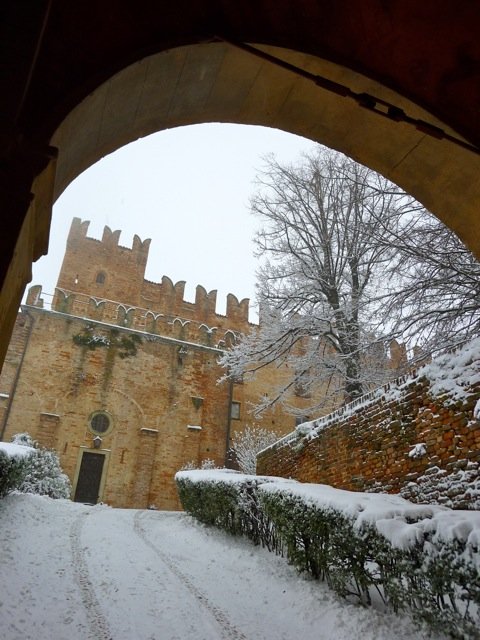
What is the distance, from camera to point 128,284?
2375 cm

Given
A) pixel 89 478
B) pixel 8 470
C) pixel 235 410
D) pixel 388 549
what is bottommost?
pixel 388 549

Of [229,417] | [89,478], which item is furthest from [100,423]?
[229,417]

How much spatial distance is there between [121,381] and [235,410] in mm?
5979

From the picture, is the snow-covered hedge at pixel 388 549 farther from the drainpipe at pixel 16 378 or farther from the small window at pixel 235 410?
the small window at pixel 235 410

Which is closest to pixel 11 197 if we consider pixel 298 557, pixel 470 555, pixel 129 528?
pixel 470 555

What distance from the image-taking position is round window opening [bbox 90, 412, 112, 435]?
1852cm

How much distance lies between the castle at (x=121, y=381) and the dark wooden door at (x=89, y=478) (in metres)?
0.04

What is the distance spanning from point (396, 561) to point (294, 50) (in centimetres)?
390

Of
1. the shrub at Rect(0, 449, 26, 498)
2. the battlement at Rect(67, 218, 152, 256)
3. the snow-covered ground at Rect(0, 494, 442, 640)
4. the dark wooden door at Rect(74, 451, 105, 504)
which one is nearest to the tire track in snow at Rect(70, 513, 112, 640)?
the snow-covered ground at Rect(0, 494, 442, 640)

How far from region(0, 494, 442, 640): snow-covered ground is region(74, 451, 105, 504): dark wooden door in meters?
10.2

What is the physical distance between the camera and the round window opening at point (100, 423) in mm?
18516

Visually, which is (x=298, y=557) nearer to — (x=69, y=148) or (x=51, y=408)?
(x=69, y=148)

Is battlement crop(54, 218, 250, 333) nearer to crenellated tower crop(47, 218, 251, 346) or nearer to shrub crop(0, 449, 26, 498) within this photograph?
crenellated tower crop(47, 218, 251, 346)

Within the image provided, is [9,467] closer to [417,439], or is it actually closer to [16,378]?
[417,439]
